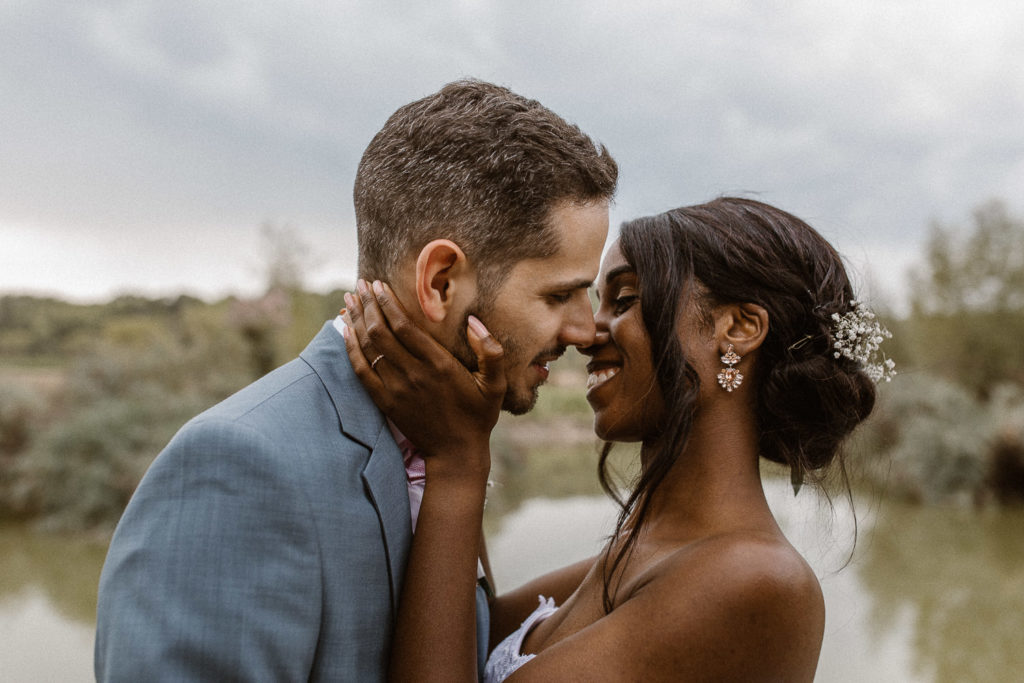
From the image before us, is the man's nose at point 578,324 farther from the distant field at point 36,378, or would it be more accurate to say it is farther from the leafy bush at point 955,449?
the distant field at point 36,378

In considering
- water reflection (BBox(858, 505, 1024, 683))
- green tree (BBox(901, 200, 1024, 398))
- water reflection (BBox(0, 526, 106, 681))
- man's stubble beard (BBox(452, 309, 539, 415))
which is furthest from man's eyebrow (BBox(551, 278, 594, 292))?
green tree (BBox(901, 200, 1024, 398))

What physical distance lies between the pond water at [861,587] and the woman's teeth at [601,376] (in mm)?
6208

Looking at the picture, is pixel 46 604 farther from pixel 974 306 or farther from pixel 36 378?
pixel 974 306

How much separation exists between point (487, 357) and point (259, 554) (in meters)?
0.70

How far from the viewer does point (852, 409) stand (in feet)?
7.78

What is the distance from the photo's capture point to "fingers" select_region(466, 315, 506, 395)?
1.87 metres

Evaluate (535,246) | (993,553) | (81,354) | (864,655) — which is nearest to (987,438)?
(993,553)

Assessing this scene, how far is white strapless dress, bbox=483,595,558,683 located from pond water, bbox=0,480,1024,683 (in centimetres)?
600

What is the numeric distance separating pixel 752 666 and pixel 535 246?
3.71 ft

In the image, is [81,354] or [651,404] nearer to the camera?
[651,404]

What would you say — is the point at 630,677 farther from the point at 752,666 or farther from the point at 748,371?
the point at 748,371

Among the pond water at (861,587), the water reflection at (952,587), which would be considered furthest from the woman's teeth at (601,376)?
the water reflection at (952,587)

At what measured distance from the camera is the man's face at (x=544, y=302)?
6.32 feet

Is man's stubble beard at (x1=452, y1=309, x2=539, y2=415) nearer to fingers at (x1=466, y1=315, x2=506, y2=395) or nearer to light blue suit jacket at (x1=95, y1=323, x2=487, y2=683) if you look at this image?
fingers at (x1=466, y1=315, x2=506, y2=395)
